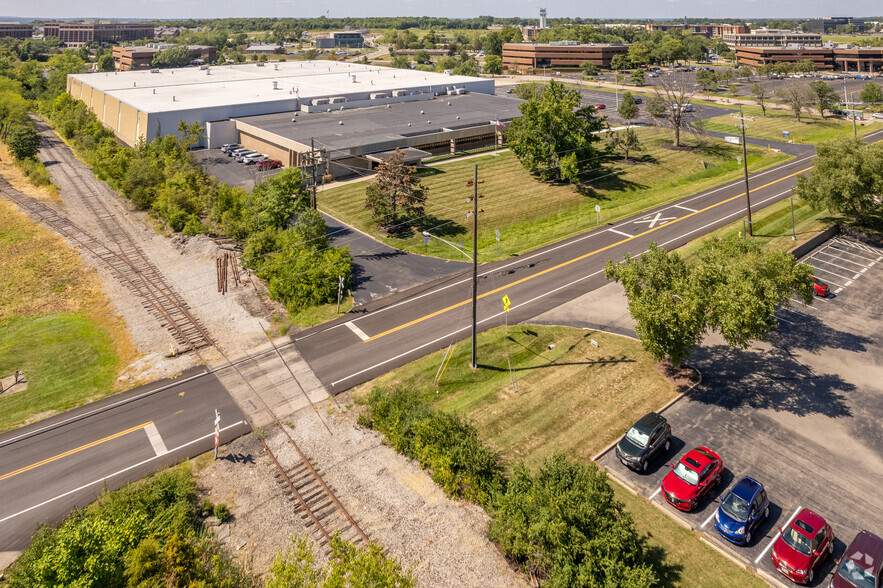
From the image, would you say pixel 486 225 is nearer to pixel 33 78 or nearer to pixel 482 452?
pixel 482 452

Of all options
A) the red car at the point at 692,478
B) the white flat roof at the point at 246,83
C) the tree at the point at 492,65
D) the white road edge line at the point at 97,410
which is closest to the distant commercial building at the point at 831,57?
the tree at the point at 492,65

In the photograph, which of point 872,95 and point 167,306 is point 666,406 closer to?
point 167,306

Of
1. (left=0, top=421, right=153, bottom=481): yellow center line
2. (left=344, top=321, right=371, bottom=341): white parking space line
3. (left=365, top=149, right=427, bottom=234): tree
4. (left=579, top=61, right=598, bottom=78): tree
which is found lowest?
(left=0, top=421, right=153, bottom=481): yellow center line

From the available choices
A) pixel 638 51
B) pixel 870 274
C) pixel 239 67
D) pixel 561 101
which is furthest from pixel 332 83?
pixel 638 51

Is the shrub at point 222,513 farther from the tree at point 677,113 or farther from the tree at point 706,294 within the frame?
the tree at point 677,113

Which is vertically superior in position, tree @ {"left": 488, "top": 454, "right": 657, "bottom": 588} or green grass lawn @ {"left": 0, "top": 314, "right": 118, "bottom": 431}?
green grass lawn @ {"left": 0, "top": 314, "right": 118, "bottom": 431}

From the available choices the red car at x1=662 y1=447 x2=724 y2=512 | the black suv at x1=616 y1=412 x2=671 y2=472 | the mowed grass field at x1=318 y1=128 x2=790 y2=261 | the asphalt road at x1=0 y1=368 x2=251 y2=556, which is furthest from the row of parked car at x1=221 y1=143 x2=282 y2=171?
the red car at x1=662 y1=447 x2=724 y2=512

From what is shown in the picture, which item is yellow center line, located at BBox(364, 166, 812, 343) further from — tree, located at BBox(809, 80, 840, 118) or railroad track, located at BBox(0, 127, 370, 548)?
tree, located at BBox(809, 80, 840, 118)

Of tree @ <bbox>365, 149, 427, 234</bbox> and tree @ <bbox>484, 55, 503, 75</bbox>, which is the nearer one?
tree @ <bbox>365, 149, 427, 234</bbox>
